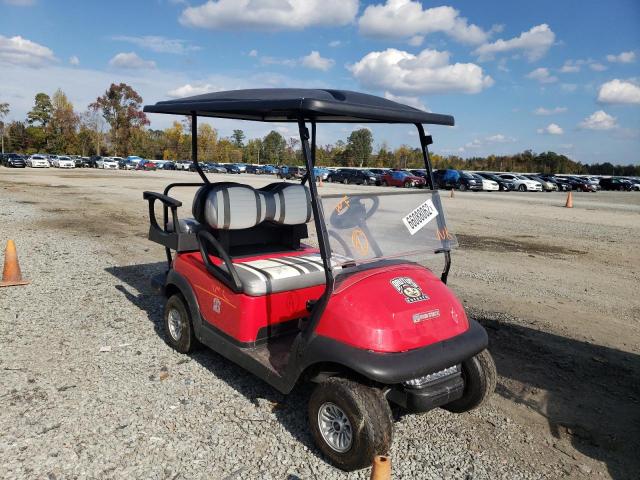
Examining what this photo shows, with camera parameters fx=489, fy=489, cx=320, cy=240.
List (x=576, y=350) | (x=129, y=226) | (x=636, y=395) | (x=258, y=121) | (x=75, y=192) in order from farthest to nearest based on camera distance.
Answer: (x=75, y=192) < (x=129, y=226) < (x=258, y=121) < (x=576, y=350) < (x=636, y=395)

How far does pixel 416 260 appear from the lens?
324cm

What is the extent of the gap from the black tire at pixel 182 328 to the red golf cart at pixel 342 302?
0.04 ft

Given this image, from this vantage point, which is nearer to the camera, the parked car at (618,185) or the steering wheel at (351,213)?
the steering wheel at (351,213)

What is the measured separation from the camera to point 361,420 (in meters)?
2.48

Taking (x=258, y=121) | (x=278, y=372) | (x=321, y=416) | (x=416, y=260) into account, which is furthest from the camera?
(x=258, y=121)

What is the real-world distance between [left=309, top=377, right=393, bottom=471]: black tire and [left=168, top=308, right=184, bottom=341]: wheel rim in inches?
72.4

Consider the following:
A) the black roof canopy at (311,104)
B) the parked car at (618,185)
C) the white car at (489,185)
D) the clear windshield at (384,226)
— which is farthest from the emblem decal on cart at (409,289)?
the parked car at (618,185)

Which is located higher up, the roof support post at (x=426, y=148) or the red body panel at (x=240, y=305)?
the roof support post at (x=426, y=148)

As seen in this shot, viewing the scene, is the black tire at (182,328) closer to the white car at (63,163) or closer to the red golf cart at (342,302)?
the red golf cart at (342,302)

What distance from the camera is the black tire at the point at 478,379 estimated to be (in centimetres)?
305

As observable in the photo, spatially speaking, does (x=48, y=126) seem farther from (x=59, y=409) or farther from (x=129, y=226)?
(x=59, y=409)

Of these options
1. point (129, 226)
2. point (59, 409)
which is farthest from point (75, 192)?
point (59, 409)

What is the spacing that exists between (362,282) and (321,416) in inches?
30.8

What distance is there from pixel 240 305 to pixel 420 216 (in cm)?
136
